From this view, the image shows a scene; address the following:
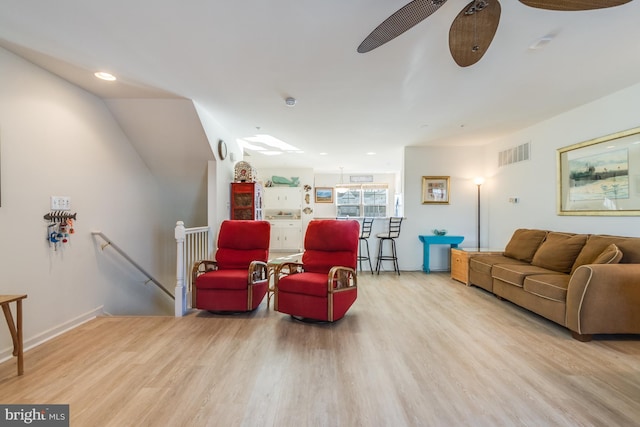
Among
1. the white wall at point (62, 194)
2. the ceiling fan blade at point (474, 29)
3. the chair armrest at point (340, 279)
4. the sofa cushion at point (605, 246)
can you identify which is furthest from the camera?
the chair armrest at point (340, 279)

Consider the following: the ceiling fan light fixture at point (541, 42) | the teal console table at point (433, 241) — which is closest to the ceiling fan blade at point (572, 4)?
the ceiling fan light fixture at point (541, 42)

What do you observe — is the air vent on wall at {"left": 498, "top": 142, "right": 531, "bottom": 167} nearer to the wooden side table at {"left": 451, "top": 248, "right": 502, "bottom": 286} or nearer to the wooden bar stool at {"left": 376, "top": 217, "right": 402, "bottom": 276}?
the wooden side table at {"left": 451, "top": 248, "right": 502, "bottom": 286}

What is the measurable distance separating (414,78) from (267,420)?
2.97 m

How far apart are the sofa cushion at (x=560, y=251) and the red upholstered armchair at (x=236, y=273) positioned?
11.3 ft

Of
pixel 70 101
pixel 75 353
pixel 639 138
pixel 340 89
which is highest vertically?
pixel 340 89

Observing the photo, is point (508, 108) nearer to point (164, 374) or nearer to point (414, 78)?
point (414, 78)

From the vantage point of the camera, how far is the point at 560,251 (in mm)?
3219

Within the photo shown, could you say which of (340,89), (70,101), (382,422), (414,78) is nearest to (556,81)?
(414,78)

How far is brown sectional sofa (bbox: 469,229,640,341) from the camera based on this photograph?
245 centimetres

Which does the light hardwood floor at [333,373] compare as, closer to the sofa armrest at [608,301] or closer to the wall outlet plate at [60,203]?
the sofa armrest at [608,301]

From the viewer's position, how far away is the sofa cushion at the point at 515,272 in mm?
3152

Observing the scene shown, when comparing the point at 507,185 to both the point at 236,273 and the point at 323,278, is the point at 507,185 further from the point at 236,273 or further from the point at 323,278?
the point at 236,273

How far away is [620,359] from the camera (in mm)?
2182

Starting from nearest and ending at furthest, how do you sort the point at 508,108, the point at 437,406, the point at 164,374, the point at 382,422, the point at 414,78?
the point at 382,422
the point at 437,406
the point at 164,374
the point at 414,78
the point at 508,108
